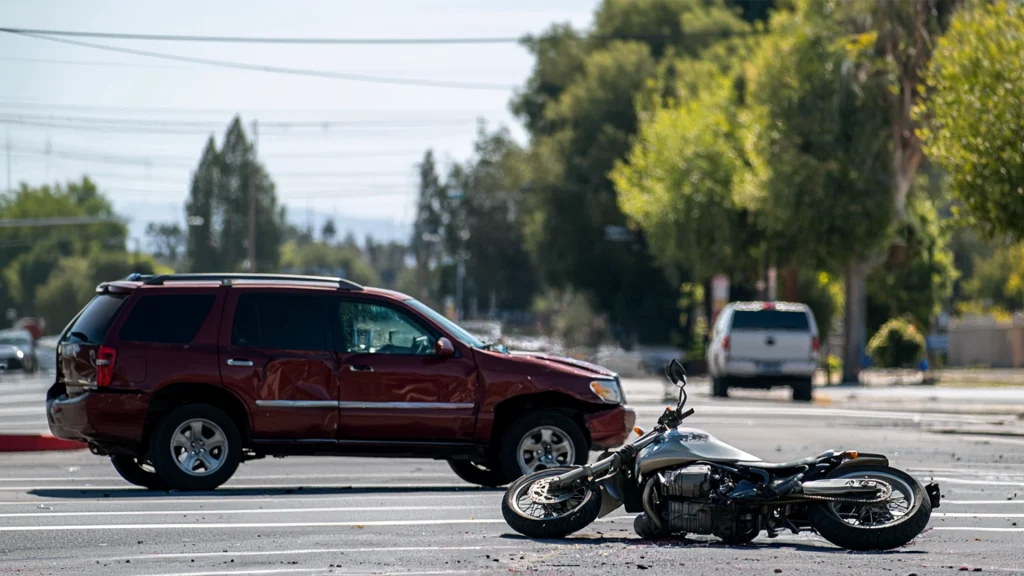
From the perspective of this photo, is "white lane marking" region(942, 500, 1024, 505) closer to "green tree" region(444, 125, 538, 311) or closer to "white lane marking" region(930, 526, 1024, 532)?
"white lane marking" region(930, 526, 1024, 532)

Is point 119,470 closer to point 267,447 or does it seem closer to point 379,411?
point 267,447

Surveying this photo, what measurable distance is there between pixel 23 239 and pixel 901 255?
12596cm

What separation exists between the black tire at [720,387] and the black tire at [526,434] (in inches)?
884

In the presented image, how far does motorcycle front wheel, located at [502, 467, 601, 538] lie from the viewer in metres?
10.4

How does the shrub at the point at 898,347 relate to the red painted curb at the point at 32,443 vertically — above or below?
above

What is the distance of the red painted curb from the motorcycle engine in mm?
10760

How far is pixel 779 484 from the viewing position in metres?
9.88

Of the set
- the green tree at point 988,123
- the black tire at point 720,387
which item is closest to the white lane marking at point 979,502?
the green tree at point 988,123

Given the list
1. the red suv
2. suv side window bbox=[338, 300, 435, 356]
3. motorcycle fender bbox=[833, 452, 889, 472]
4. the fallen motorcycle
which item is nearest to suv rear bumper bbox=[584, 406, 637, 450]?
the red suv

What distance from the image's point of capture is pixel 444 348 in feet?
45.6

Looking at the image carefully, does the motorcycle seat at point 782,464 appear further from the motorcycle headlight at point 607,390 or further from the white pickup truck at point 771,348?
the white pickup truck at point 771,348

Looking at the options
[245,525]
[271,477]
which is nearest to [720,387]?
[271,477]

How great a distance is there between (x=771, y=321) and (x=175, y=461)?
23208 millimetres

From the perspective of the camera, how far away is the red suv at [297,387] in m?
13.8
